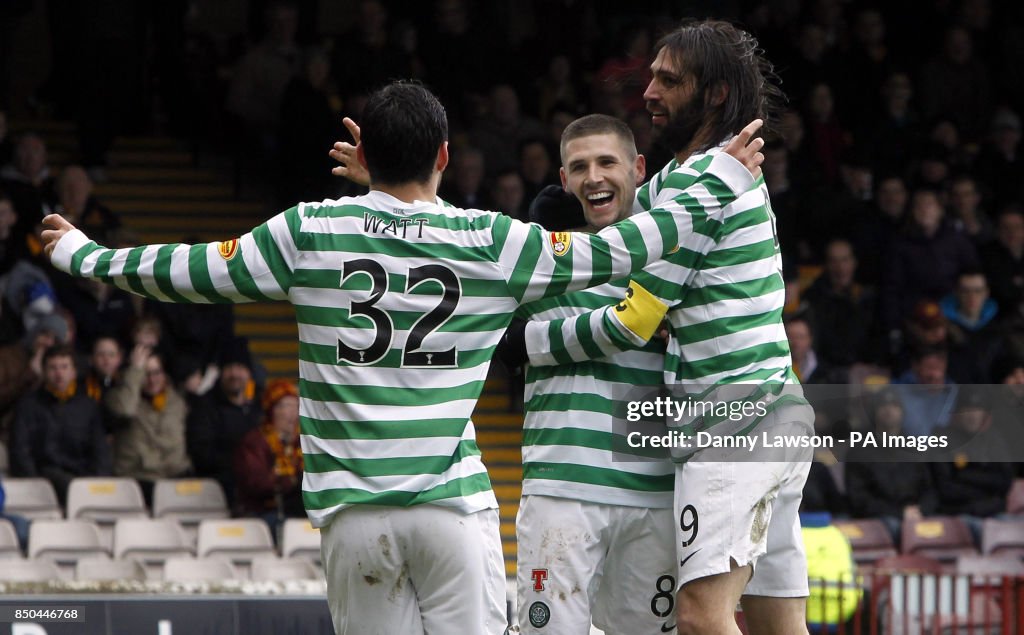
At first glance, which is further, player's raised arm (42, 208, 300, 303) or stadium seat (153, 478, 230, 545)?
stadium seat (153, 478, 230, 545)

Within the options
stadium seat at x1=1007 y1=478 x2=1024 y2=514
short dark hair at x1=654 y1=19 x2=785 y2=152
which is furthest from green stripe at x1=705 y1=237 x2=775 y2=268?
stadium seat at x1=1007 y1=478 x2=1024 y2=514

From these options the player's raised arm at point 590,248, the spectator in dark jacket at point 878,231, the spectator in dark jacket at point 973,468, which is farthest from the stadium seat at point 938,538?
the player's raised arm at point 590,248

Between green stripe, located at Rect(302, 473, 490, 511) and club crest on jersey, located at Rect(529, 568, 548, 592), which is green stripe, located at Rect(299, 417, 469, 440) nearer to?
green stripe, located at Rect(302, 473, 490, 511)

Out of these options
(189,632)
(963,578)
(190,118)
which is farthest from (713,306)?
(190,118)

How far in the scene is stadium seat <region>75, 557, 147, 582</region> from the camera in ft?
28.8

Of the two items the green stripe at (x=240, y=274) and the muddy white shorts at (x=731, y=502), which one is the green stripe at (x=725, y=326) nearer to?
the muddy white shorts at (x=731, y=502)

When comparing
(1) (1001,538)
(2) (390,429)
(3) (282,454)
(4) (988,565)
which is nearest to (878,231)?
(1) (1001,538)

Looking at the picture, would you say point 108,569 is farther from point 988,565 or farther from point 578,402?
point 988,565

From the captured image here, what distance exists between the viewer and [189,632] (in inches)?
277

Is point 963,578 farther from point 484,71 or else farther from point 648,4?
point 648,4

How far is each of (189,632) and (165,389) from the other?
10.9ft

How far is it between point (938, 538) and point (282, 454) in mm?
4222

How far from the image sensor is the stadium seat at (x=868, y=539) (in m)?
9.91

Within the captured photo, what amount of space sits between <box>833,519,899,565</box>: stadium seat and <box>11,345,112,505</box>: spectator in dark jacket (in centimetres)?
475
